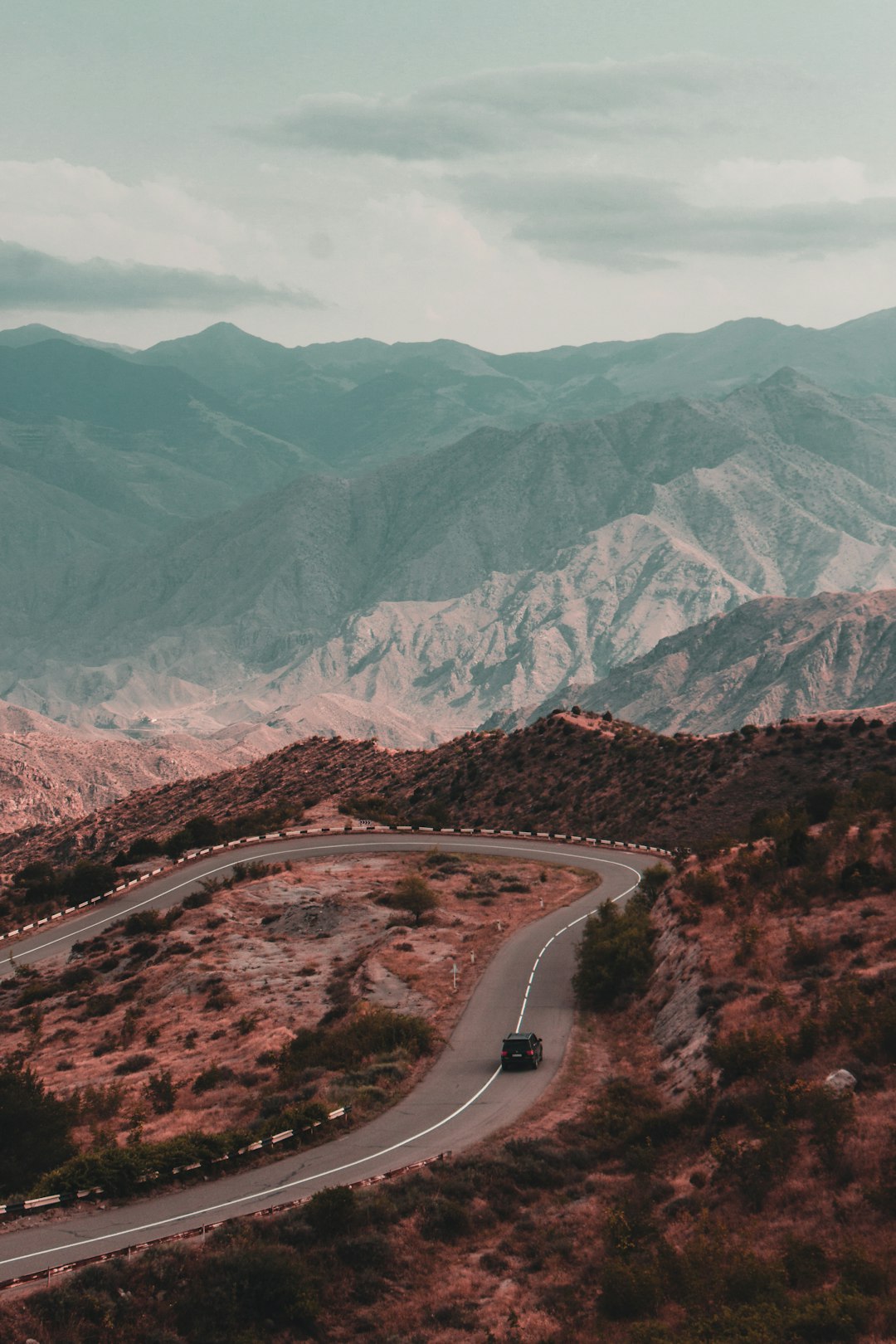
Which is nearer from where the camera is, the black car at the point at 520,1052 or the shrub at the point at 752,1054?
the shrub at the point at 752,1054

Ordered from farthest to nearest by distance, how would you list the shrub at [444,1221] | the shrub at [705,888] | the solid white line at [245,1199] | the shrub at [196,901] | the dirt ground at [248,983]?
the shrub at [196,901]
the shrub at [705,888]
the dirt ground at [248,983]
the shrub at [444,1221]
the solid white line at [245,1199]

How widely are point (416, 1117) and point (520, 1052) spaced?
445cm

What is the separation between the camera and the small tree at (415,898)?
5644 cm

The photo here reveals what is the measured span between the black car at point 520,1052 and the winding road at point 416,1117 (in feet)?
Result: 1.06

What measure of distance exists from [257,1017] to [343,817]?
43.6 meters

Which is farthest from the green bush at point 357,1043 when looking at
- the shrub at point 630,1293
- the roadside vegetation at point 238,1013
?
the shrub at point 630,1293

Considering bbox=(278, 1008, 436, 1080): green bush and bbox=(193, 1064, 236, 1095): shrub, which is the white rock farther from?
bbox=(193, 1064, 236, 1095): shrub

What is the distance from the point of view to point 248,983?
4853cm

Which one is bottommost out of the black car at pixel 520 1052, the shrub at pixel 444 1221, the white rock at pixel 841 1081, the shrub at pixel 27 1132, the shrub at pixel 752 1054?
the black car at pixel 520 1052

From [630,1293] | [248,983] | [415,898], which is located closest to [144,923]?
[248,983]

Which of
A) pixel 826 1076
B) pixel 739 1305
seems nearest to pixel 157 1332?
pixel 739 1305

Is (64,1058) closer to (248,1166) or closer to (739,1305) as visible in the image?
(248,1166)

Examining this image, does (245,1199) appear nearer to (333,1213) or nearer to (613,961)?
(333,1213)

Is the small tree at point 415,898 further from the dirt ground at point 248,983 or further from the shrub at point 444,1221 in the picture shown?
the shrub at point 444,1221
